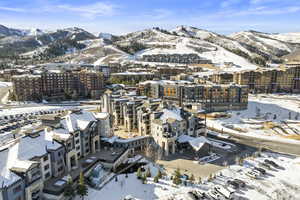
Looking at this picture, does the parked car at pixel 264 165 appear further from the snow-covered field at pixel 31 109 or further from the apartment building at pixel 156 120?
the snow-covered field at pixel 31 109

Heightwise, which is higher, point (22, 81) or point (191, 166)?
point (22, 81)

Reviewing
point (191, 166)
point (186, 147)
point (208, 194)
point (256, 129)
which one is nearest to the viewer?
point (208, 194)

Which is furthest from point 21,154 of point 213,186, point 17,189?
point 213,186

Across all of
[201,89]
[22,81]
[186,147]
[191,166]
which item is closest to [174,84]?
[201,89]

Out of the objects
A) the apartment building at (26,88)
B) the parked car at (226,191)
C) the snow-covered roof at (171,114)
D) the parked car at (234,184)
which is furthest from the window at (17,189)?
the apartment building at (26,88)

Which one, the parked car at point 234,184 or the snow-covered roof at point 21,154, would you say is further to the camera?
the parked car at point 234,184

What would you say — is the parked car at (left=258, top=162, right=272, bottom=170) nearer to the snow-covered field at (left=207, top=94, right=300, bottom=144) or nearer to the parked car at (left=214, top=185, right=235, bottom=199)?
the parked car at (left=214, top=185, right=235, bottom=199)

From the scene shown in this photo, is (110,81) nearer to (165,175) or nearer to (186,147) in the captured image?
(186,147)
